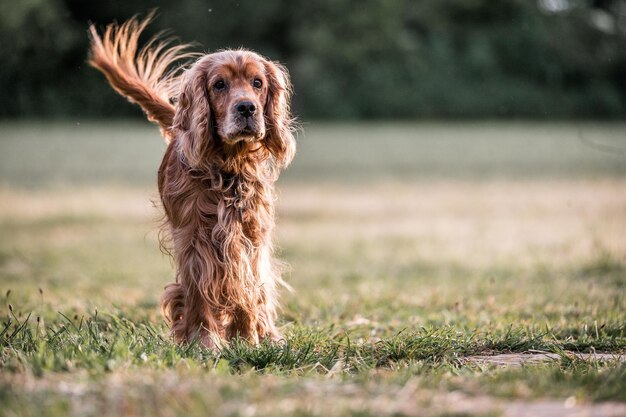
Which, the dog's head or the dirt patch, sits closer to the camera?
the dirt patch

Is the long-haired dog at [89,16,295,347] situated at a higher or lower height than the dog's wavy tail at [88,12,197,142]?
lower

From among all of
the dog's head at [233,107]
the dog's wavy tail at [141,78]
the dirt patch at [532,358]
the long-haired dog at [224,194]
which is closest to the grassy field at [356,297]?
the dirt patch at [532,358]

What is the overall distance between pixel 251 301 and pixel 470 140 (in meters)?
28.1

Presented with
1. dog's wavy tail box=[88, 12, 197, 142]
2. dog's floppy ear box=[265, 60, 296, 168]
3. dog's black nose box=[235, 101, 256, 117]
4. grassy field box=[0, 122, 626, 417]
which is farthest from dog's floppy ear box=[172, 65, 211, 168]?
grassy field box=[0, 122, 626, 417]

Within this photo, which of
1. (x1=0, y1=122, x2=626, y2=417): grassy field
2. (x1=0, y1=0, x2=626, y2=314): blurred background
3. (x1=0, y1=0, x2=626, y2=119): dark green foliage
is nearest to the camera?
(x1=0, y1=122, x2=626, y2=417): grassy field

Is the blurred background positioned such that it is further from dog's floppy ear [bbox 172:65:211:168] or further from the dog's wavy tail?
dog's floppy ear [bbox 172:65:211:168]

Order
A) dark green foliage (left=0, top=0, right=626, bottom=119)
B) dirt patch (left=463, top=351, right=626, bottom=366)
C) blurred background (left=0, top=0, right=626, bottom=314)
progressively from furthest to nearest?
dark green foliage (left=0, top=0, right=626, bottom=119) → blurred background (left=0, top=0, right=626, bottom=314) → dirt patch (left=463, top=351, right=626, bottom=366)

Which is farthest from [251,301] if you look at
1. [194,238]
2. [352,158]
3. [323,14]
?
[323,14]

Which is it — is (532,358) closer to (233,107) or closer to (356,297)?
(233,107)

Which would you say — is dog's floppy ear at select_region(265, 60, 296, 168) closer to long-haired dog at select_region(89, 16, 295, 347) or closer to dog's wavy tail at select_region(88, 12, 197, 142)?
long-haired dog at select_region(89, 16, 295, 347)

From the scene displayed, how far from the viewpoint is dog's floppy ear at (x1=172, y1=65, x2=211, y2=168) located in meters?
4.85

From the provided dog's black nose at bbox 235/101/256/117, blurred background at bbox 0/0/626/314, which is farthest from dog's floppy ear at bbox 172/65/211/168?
blurred background at bbox 0/0/626/314

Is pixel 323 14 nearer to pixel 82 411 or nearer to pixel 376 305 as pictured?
pixel 376 305

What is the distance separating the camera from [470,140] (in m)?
32.3
